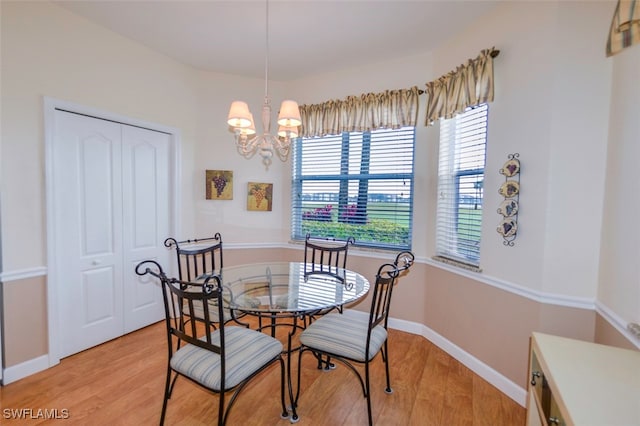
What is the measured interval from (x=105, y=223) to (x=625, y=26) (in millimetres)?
3585

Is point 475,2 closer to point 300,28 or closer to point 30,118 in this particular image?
point 300,28

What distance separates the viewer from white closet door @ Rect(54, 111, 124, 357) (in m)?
2.34

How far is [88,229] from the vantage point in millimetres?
2512

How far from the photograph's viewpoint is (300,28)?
8.07 feet

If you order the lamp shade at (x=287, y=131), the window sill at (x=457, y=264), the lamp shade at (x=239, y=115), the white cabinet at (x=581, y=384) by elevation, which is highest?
the lamp shade at (x=239, y=115)

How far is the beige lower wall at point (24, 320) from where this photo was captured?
206 centimetres

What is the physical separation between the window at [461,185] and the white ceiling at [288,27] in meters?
0.79

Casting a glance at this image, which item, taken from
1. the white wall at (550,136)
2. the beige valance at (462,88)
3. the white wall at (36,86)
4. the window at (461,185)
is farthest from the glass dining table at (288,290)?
the beige valance at (462,88)

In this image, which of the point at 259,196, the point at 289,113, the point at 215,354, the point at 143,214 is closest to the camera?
the point at 215,354

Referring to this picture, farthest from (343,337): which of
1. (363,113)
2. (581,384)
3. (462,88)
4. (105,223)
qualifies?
(105,223)

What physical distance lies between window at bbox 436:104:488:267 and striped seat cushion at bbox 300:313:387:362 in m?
1.10

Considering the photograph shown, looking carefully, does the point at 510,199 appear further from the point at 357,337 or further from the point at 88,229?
the point at 88,229

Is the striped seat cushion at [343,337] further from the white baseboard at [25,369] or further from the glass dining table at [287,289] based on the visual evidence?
the white baseboard at [25,369]

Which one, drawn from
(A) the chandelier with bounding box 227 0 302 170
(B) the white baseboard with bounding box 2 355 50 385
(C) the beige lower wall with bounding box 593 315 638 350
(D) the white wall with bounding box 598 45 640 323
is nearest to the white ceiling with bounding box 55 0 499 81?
(A) the chandelier with bounding box 227 0 302 170
